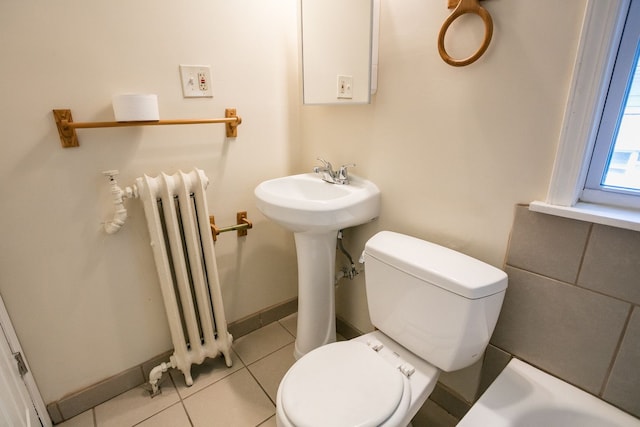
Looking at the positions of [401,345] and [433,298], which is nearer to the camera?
[433,298]

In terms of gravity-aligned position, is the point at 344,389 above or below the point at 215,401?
above

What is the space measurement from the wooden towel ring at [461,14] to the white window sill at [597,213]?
46 centimetres

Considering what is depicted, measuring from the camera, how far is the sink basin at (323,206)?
1.10 m

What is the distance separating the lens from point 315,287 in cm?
138

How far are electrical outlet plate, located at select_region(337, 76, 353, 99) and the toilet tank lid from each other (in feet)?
2.02

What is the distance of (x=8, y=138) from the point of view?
38.7 inches

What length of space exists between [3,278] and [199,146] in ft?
2.71

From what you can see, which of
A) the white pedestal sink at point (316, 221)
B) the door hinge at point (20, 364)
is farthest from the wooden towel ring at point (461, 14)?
the door hinge at point (20, 364)

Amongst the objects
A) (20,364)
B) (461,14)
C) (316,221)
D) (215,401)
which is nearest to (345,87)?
(461,14)

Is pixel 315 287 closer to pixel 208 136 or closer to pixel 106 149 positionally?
pixel 208 136

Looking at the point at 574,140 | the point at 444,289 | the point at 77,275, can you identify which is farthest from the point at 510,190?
the point at 77,275

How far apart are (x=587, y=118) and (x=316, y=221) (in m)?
0.81

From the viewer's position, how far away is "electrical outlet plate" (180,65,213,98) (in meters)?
1.24

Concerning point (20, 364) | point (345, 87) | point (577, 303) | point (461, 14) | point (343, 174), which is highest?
point (461, 14)
